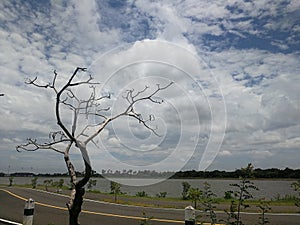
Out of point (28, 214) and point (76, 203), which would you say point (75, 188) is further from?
point (28, 214)

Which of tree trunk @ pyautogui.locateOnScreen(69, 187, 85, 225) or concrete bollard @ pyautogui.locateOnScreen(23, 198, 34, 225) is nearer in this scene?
tree trunk @ pyautogui.locateOnScreen(69, 187, 85, 225)

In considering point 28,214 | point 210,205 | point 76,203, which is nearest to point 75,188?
point 76,203

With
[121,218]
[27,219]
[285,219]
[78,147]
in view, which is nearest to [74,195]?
[78,147]

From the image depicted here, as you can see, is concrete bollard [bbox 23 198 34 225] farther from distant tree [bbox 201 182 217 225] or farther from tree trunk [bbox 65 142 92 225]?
distant tree [bbox 201 182 217 225]

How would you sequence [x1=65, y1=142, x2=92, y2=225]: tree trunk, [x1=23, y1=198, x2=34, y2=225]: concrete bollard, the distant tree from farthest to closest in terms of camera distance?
[x1=23, y1=198, x2=34, y2=225]: concrete bollard → the distant tree → [x1=65, y1=142, x2=92, y2=225]: tree trunk

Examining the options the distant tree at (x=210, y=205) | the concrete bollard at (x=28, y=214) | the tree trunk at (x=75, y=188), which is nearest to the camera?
the tree trunk at (x=75, y=188)

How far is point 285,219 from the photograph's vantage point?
13812mm

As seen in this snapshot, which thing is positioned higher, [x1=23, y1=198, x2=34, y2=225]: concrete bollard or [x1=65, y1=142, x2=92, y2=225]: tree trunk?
[x1=65, y1=142, x2=92, y2=225]: tree trunk

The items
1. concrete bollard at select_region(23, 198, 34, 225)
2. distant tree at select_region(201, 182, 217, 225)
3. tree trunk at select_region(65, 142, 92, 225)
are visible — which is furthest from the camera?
concrete bollard at select_region(23, 198, 34, 225)

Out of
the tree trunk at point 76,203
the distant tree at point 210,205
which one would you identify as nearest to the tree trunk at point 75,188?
the tree trunk at point 76,203

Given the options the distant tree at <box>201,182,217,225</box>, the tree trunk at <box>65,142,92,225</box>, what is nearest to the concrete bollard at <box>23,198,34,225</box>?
the tree trunk at <box>65,142,92,225</box>

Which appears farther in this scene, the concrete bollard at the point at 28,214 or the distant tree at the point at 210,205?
the concrete bollard at the point at 28,214

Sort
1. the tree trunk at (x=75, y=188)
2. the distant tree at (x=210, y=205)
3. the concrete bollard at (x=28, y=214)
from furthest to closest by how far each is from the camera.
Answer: the concrete bollard at (x=28, y=214) → the distant tree at (x=210, y=205) → the tree trunk at (x=75, y=188)

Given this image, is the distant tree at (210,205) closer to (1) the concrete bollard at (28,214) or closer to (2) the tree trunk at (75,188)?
(2) the tree trunk at (75,188)
